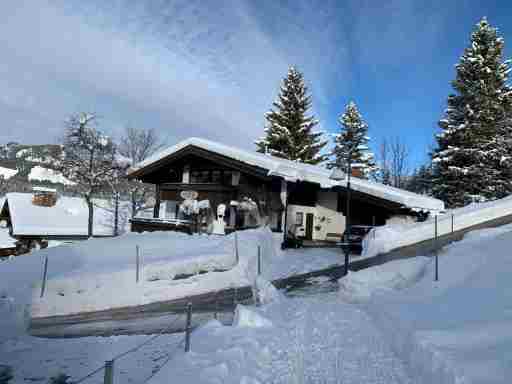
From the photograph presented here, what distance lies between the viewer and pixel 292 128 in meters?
34.4

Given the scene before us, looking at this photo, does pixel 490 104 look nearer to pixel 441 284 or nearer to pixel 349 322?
pixel 441 284

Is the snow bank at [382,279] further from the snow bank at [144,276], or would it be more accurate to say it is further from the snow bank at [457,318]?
the snow bank at [144,276]

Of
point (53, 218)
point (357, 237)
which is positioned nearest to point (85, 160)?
point (53, 218)

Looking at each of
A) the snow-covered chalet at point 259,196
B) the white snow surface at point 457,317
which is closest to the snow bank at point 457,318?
the white snow surface at point 457,317

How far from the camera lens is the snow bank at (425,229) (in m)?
11.9

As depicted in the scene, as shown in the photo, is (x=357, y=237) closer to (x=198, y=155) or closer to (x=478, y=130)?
(x=198, y=155)

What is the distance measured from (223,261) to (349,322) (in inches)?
203

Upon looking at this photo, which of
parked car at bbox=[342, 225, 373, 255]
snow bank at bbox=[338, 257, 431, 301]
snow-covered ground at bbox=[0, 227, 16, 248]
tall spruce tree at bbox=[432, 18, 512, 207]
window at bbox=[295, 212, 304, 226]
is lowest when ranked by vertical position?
snow-covered ground at bbox=[0, 227, 16, 248]

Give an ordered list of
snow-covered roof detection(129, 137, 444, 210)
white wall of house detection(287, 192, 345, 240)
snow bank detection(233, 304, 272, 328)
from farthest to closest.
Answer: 1. white wall of house detection(287, 192, 345, 240)
2. snow-covered roof detection(129, 137, 444, 210)
3. snow bank detection(233, 304, 272, 328)

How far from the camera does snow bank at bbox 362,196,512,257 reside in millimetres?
11852

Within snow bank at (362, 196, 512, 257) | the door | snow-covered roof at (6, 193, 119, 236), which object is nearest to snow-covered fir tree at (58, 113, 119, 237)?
snow-covered roof at (6, 193, 119, 236)

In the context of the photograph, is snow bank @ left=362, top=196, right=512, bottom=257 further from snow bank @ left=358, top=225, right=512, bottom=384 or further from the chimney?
the chimney

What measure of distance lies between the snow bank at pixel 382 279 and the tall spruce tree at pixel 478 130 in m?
15.8

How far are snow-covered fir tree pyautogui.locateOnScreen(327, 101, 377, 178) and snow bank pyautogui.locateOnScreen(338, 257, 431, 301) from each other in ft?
84.2
